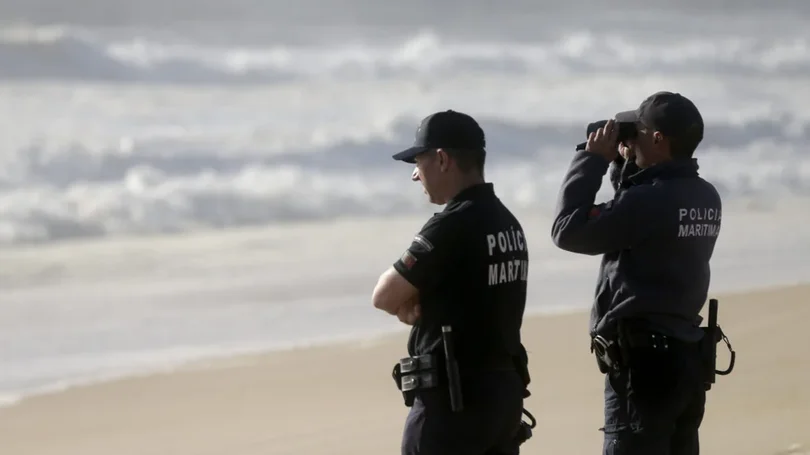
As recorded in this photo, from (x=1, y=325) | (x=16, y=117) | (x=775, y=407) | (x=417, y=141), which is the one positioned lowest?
(x=775, y=407)

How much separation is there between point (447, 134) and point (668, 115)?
78cm

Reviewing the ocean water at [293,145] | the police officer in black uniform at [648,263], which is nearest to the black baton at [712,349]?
the police officer in black uniform at [648,263]

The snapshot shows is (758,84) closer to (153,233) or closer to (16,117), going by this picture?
(16,117)

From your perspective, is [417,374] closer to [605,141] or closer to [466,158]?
[466,158]

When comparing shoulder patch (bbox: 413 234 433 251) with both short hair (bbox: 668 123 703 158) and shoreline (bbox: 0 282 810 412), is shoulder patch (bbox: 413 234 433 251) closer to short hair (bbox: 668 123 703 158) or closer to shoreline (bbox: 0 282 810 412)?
short hair (bbox: 668 123 703 158)

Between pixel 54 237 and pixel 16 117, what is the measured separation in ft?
26.2

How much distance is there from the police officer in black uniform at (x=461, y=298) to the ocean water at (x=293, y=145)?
505 centimetres

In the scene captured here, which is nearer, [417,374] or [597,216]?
[417,374]

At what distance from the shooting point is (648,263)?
13.4 feet

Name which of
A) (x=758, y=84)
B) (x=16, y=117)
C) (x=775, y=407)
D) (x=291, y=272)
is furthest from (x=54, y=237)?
(x=758, y=84)

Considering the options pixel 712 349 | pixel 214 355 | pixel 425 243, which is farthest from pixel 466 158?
pixel 214 355

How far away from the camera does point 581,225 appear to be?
4.00 metres

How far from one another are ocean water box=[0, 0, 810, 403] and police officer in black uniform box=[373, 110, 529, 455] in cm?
505

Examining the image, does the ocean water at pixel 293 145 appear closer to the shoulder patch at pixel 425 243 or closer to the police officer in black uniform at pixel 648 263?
the police officer in black uniform at pixel 648 263
